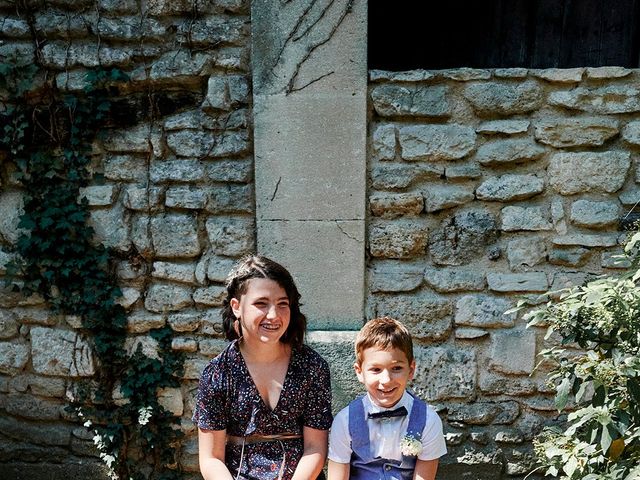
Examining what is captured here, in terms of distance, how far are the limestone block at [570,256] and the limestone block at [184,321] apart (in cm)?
170

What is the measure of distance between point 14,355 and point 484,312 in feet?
7.72

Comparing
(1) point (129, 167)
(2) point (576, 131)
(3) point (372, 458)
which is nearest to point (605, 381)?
(3) point (372, 458)

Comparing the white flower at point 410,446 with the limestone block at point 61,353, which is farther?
the limestone block at point 61,353

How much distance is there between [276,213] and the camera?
307 cm

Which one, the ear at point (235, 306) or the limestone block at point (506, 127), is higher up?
the limestone block at point (506, 127)

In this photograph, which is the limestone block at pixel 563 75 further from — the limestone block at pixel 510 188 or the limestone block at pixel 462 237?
the limestone block at pixel 462 237

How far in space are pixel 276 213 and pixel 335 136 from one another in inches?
17.5

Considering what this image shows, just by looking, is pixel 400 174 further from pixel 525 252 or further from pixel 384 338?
pixel 384 338

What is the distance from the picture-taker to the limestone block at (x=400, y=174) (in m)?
3.07

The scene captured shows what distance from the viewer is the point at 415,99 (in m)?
3.04

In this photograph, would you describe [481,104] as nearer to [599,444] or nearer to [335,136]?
[335,136]

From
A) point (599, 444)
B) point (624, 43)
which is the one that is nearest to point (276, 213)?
point (599, 444)

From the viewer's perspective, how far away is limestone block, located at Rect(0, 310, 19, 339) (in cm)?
336

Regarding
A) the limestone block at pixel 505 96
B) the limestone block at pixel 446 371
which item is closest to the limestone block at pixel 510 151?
the limestone block at pixel 505 96
